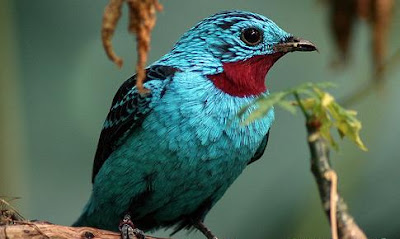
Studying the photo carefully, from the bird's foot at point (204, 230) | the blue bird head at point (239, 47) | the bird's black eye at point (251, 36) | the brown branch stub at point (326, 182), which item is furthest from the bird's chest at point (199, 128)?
the brown branch stub at point (326, 182)

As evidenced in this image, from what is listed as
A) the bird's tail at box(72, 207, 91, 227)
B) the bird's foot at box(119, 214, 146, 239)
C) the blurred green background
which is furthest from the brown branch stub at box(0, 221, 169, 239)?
the blurred green background

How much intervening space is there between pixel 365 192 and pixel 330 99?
3.04 metres

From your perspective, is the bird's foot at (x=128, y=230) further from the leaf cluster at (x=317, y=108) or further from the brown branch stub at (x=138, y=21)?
the leaf cluster at (x=317, y=108)

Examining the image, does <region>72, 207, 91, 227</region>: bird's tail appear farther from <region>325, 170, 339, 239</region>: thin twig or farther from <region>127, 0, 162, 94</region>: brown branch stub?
<region>325, 170, 339, 239</region>: thin twig

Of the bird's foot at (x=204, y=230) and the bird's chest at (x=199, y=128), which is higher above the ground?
the bird's chest at (x=199, y=128)

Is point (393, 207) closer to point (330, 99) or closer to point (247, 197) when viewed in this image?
point (247, 197)

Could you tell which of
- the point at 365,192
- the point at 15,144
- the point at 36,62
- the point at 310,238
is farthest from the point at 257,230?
the point at 36,62

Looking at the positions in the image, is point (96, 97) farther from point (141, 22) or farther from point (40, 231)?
point (141, 22)

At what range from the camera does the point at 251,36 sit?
5715mm

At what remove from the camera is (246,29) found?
573 centimetres

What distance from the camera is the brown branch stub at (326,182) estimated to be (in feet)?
10.8

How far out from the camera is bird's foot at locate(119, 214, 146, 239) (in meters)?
5.28

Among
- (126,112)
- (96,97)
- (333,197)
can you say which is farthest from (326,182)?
(96,97)

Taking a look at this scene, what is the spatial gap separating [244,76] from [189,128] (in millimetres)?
546
